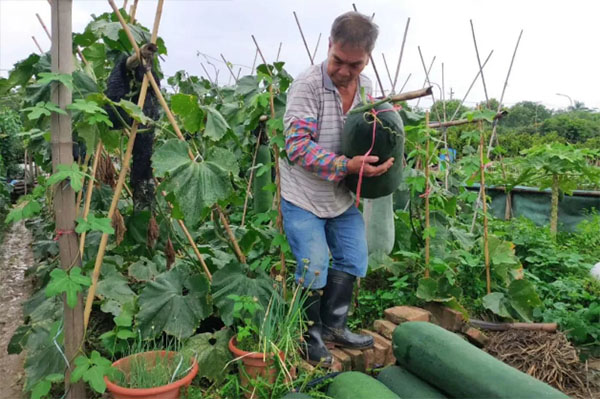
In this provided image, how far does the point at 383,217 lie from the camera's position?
3311 mm

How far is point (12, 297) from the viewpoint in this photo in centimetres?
444

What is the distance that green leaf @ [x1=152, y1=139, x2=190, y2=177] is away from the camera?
2.26 metres

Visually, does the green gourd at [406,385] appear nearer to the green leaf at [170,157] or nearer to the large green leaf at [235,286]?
the large green leaf at [235,286]

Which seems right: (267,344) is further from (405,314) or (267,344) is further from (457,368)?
(405,314)

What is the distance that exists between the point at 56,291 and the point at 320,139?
4.83 ft

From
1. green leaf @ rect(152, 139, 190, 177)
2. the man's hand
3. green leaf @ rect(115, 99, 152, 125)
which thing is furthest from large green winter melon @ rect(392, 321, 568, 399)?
green leaf @ rect(115, 99, 152, 125)

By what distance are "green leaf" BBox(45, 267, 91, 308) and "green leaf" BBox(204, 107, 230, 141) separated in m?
0.91

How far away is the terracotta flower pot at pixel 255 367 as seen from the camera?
7.81 feet

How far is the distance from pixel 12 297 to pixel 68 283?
9.80ft

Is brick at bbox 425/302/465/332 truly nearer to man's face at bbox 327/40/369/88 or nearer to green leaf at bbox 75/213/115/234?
man's face at bbox 327/40/369/88

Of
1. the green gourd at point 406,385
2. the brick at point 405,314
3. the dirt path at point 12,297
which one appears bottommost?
the dirt path at point 12,297

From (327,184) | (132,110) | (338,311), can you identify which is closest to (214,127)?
(132,110)

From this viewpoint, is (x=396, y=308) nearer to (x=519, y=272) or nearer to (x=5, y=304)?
(x=519, y=272)

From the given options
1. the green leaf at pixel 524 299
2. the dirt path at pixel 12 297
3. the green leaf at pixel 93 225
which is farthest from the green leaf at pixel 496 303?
the dirt path at pixel 12 297
